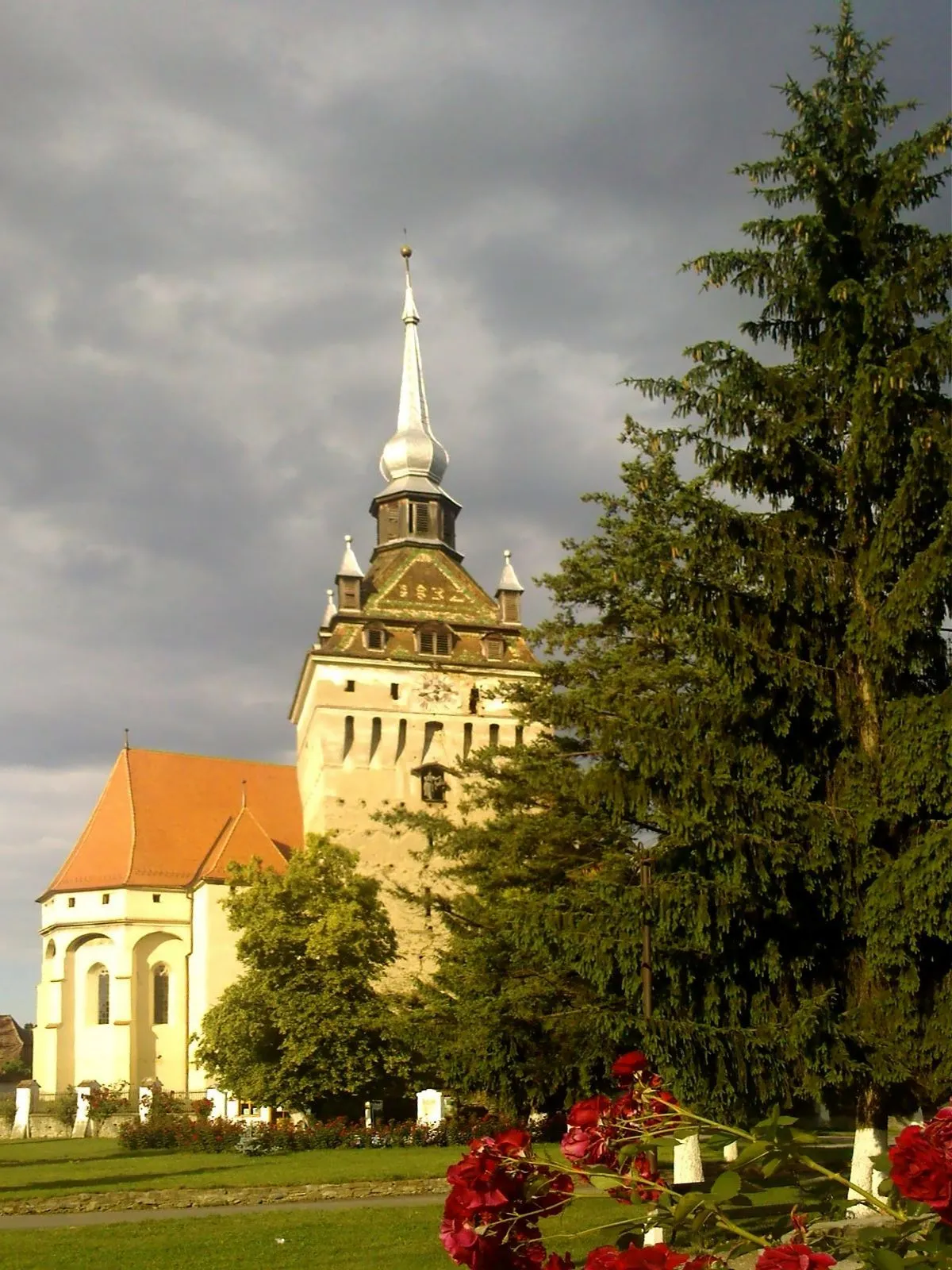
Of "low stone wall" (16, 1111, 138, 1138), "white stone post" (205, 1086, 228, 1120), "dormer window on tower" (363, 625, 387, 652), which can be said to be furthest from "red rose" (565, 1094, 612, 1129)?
"dormer window on tower" (363, 625, 387, 652)

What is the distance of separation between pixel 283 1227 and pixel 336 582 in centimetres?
3283

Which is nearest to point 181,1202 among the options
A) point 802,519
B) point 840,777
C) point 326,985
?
point 840,777

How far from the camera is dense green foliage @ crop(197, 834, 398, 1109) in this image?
30.5 meters

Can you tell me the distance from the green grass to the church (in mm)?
13732

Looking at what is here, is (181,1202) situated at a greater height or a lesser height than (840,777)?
lesser

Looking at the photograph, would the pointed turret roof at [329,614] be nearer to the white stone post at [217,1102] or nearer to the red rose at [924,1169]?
the white stone post at [217,1102]

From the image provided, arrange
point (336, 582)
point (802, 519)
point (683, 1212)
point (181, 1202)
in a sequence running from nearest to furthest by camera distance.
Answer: point (683, 1212)
point (802, 519)
point (181, 1202)
point (336, 582)

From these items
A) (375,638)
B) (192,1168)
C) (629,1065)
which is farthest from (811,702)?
(375,638)

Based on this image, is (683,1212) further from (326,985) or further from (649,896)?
(326,985)

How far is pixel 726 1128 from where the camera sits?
3221 mm

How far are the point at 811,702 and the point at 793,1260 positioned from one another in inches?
410

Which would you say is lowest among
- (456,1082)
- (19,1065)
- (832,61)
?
(19,1065)

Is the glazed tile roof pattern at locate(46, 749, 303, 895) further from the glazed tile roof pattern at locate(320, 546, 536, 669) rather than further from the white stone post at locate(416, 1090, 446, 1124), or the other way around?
the white stone post at locate(416, 1090, 446, 1124)

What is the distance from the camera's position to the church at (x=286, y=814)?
4294 centimetres
